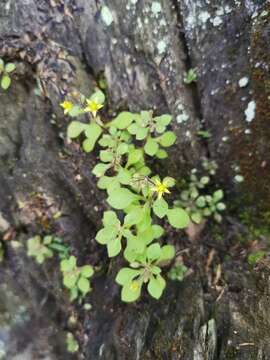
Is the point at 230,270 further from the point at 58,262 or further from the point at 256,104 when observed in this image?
the point at 58,262

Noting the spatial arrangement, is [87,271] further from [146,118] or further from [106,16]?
[106,16]

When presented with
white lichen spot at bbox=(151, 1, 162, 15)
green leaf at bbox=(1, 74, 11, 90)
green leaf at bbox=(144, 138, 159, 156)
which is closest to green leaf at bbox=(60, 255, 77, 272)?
green leaf at bbox=(144, 138, 159, 156)

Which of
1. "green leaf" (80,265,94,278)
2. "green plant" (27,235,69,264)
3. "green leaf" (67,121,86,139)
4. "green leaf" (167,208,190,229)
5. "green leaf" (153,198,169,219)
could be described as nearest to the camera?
"green leaf" (153,198,169,219)

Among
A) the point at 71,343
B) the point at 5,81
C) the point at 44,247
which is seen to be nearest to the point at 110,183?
the point at 5,81

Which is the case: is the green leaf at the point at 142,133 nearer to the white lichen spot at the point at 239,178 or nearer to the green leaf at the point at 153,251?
the green leaf at the point at 153,251

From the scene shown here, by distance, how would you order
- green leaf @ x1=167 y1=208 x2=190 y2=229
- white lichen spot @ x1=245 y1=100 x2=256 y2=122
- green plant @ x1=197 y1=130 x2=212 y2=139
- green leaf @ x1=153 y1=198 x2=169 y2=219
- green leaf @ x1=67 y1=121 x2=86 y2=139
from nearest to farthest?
green leaf @ x1=153 y1=198 x2=169 y2=219 → green leaf @ x1=167 y1=208 x2=190 y2=229 → white lichen spot @ x1=245 y1=100 x2=256 y2=122 → green leaf @ x1=67 y1=121 x2=86 y2=139 → green plant @ x1=197 y1=130 x2=212 y2=139

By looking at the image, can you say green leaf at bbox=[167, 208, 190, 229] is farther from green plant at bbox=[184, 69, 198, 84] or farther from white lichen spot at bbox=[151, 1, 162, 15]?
white lichen spot at bbox=[151, 1, 162, 15]

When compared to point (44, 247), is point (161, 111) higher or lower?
higher
